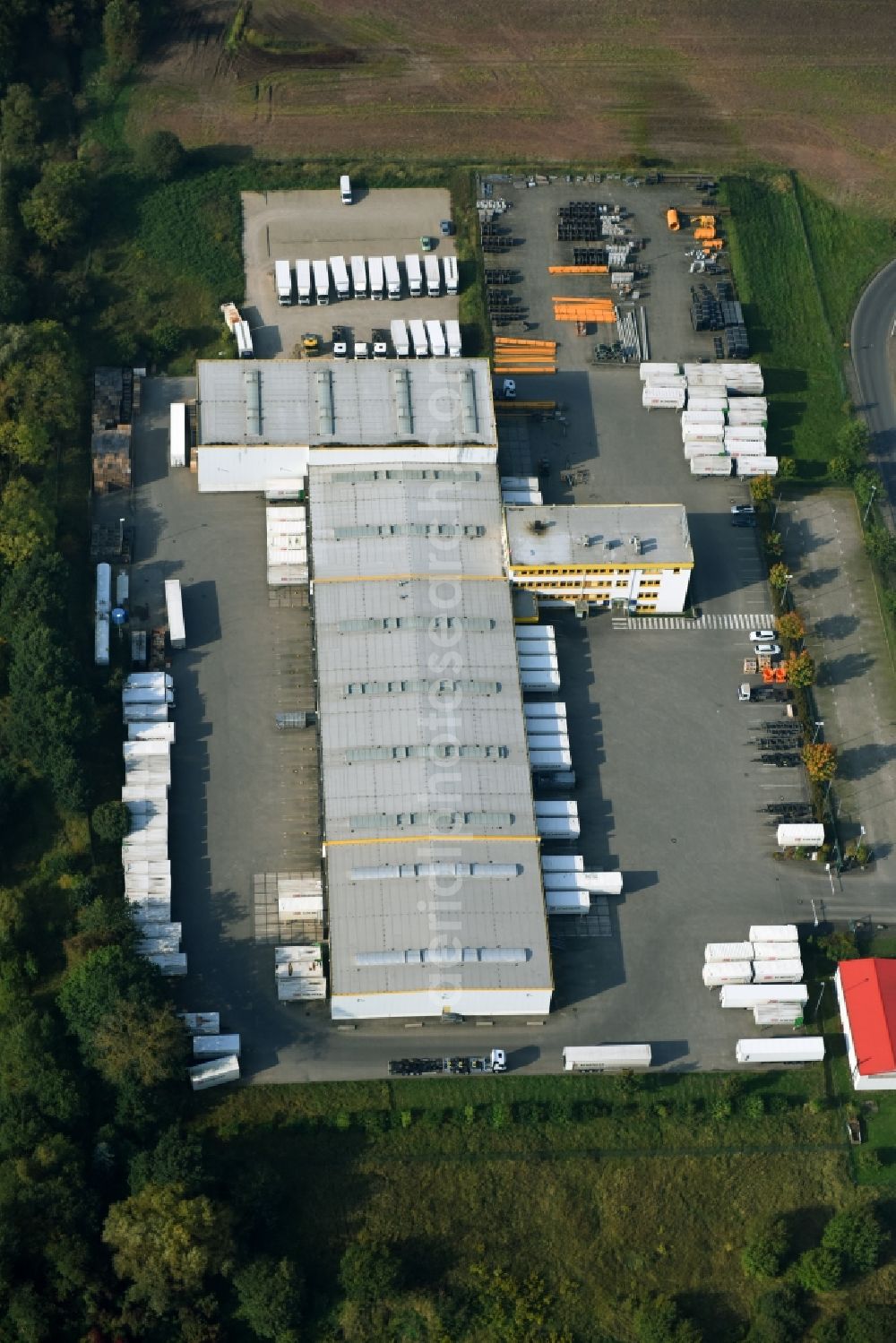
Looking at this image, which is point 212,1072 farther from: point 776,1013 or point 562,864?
point 776,1013

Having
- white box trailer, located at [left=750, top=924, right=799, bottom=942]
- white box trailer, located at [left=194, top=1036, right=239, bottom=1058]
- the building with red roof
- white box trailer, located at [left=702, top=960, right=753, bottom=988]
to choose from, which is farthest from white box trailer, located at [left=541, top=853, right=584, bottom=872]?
white box trailer, located at [left=194, top=1036, right=239, bottom=1058]

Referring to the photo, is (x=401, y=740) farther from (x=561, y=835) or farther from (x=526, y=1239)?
(x=526, y=1239)

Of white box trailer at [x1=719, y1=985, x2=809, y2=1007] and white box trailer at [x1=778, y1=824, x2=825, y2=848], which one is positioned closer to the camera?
white box trailer at [x1=719, y1=985, x2=809, y2=1007]

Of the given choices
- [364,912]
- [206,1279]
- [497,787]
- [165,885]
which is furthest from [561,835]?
[206,1279]

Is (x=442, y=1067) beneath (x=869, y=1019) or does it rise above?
beneath

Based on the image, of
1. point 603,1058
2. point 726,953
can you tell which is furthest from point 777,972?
point 603,1058

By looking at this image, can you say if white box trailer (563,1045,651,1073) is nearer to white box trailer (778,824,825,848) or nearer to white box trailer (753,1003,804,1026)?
white box trailer (753,1003,804,1026)
